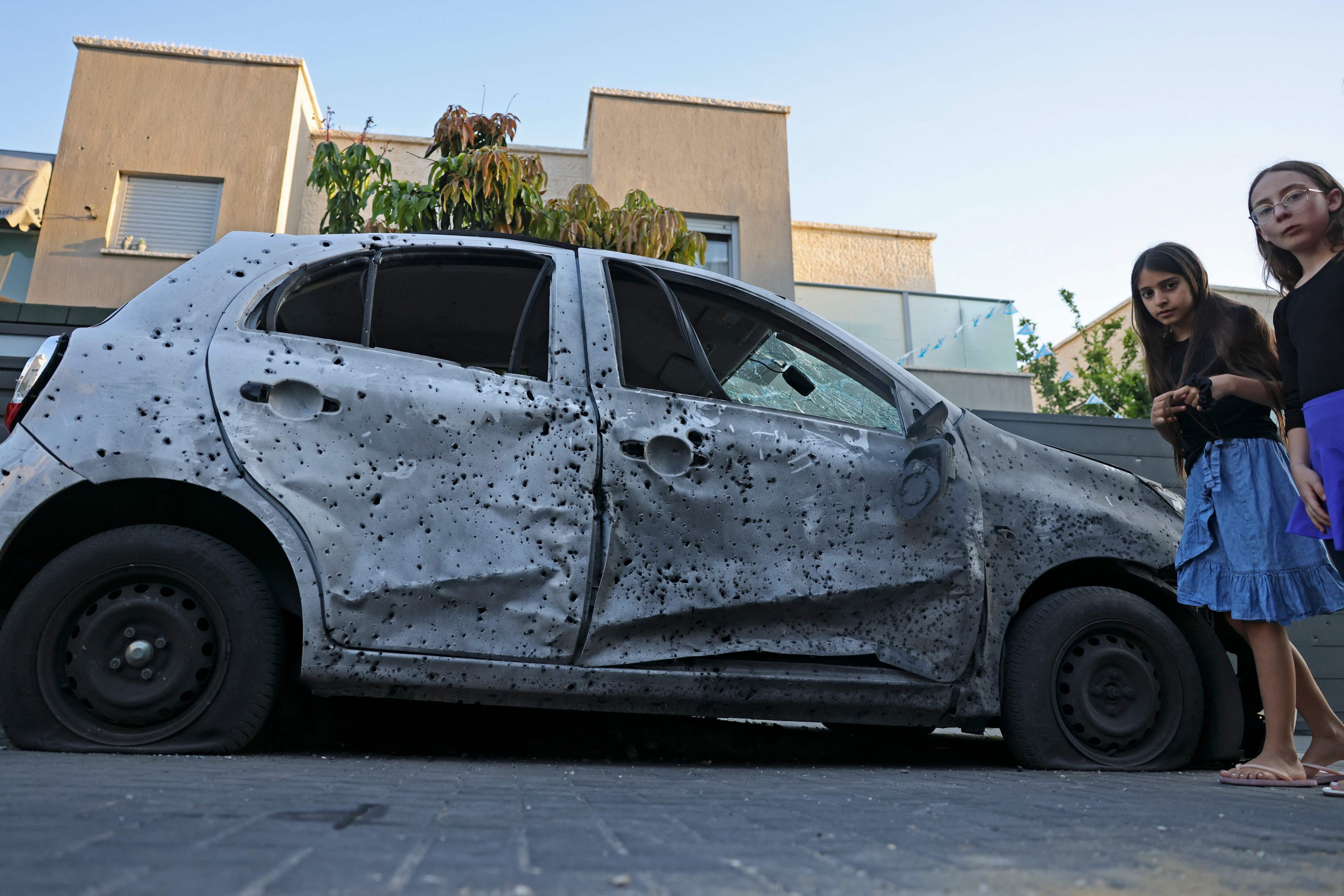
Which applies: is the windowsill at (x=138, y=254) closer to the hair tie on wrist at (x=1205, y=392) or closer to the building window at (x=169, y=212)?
the building window at (x=169, y=212)

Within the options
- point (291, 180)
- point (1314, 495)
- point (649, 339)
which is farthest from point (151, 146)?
point (1314, 495)

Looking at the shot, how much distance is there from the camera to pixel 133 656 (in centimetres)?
230

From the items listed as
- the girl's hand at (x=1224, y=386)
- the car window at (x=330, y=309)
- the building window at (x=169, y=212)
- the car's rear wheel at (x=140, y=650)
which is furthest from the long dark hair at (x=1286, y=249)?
the building window at (x=169, y=212)

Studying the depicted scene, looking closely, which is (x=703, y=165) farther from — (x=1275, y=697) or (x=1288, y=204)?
(x=1275, y=697)

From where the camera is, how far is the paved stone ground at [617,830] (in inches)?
42.4

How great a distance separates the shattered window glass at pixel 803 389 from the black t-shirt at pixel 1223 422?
38.1 inches

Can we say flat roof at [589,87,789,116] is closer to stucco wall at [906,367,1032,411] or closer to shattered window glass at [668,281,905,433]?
stucco wall at [906,367,1032,411]

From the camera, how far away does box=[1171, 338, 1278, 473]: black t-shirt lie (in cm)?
289

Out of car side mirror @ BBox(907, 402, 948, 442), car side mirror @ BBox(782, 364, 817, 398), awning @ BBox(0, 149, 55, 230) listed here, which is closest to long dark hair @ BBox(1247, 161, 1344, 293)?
car side mirror @ BBox(907, 402, 948, 442)

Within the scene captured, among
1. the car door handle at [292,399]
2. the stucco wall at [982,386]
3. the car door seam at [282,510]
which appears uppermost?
the stucco wall at [982,386]

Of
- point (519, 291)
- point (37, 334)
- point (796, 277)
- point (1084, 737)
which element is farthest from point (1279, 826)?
point (796, 277)

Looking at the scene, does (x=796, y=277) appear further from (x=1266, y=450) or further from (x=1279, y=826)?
(x=1279, y=826)

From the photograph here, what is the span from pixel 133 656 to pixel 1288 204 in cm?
334

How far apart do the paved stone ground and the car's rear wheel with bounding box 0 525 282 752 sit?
4.2 inches
